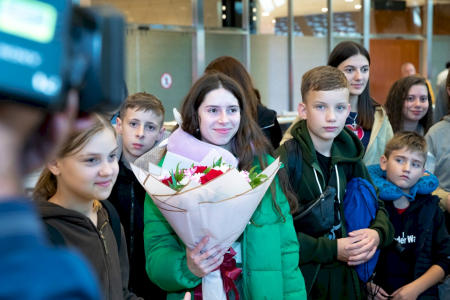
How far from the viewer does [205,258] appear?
1.75 m

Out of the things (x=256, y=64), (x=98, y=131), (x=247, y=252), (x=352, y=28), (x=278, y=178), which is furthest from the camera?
(x=352, y=28)

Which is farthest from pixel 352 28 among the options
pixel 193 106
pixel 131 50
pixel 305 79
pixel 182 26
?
pixel 193 106

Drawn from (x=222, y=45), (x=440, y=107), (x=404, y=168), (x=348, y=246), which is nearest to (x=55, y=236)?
(x=348, y=246)

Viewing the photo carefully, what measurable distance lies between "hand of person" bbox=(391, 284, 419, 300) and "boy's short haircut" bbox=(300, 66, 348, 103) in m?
1.20

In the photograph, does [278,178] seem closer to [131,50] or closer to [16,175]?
[16,175]

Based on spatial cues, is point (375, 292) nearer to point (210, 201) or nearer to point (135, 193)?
point (135, 193)

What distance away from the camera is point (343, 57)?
3.46m

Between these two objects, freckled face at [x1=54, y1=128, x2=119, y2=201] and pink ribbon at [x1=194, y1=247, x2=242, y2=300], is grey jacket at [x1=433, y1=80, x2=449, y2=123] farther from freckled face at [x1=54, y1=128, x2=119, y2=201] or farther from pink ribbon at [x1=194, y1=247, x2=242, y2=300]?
freckled face at [x1=54, y1=128, x2=119, y2=201]

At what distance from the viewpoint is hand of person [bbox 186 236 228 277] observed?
174 centimetres

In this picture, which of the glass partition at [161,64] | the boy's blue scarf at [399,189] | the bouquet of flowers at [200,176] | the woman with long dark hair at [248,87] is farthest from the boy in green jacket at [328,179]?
the glass partition at [161,64]

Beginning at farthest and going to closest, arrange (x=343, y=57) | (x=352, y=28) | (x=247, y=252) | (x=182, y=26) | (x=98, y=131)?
1. (x=352, y=28)
2. (x=182, y=26)
3. (x=343, y=57)
4. (x=247, y=252)
5. (x=98, y=131)

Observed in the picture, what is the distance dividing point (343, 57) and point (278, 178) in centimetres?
162

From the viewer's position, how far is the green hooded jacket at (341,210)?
236 centimetres

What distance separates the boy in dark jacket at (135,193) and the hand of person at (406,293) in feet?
4.32
